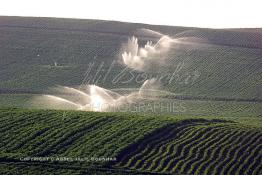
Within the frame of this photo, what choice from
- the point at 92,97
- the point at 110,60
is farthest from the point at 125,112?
the point at 110,60

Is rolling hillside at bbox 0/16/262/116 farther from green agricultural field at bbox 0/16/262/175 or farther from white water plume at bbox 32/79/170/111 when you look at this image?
white water plume at bbox 32/79/170/111

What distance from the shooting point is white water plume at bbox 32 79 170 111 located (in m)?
53.1

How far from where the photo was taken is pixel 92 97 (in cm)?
5828

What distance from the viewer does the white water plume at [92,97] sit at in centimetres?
5313

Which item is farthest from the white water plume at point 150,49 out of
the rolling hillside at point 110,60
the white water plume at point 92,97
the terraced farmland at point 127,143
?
the terraced farmland at point 127,143

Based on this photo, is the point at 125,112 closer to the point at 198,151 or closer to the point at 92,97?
the point at 92,97

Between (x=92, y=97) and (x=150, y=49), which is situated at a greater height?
(x=150, y=49)

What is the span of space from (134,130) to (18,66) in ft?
139

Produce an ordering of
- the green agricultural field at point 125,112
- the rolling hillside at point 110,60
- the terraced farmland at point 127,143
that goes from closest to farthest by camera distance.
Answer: the terraced farmland at point 127,143 < the green agricultural field at point 125,112 < the rolling hillside at point 110,60

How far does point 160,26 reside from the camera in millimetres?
97688

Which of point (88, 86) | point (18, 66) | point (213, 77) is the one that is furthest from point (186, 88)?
point (18, 66)

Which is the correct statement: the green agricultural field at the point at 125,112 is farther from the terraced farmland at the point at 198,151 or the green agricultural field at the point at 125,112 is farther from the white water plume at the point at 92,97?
the white water plume at the point at 92,97

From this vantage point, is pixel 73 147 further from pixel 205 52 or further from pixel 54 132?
pixel 205 52

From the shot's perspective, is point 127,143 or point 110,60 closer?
point 127,143
